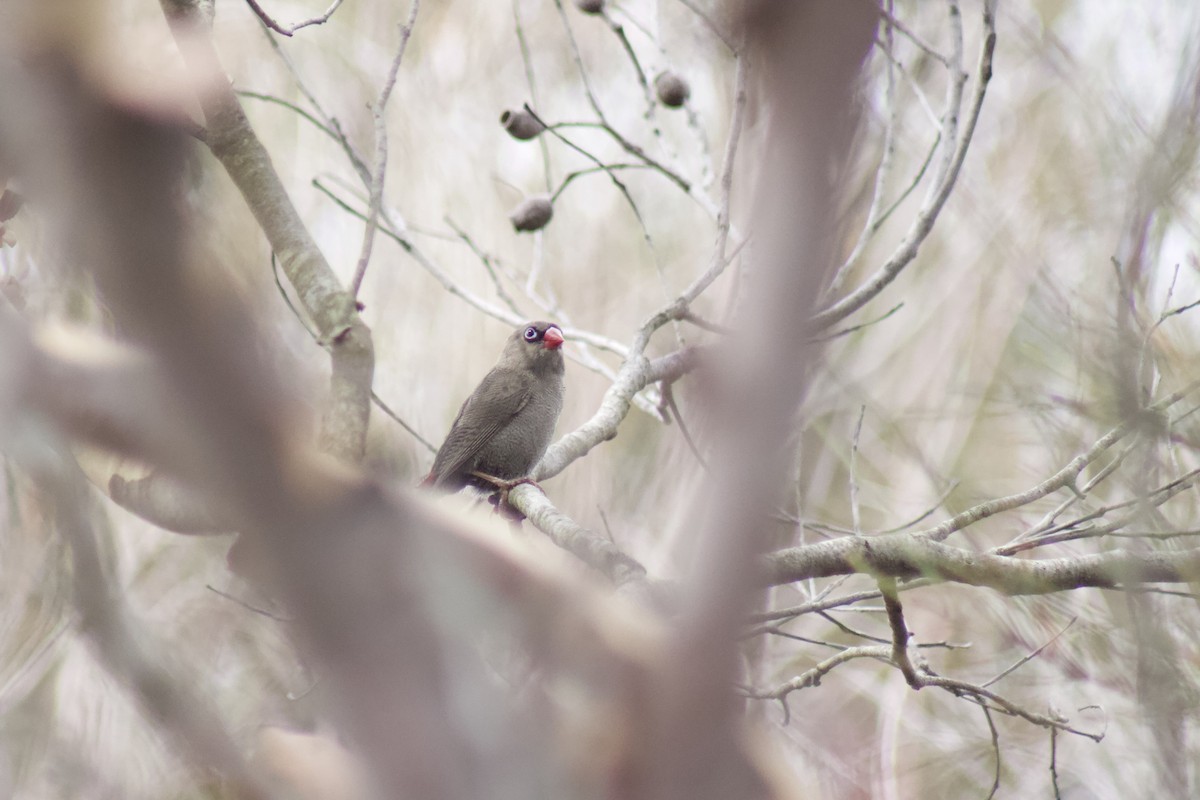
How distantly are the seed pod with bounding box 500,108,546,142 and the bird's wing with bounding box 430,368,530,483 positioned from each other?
1753 mm

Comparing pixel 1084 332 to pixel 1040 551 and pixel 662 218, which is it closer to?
pixel 1040 551

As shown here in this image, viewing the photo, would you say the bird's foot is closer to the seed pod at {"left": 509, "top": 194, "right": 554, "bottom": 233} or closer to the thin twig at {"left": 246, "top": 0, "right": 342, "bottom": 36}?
the seed pod at {"left": 509, "top": 194, "right": 554, "bottom": 233}

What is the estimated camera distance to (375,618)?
82 cm

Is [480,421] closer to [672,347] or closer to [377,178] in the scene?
[672,347]

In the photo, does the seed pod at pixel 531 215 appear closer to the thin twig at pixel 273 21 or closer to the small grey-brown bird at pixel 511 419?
the small grey-brown bird at pixel 511 419

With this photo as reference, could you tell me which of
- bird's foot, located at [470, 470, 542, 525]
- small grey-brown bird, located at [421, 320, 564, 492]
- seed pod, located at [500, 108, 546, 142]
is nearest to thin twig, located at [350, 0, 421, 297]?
seed pod, located at [500, 108, 546, 142]

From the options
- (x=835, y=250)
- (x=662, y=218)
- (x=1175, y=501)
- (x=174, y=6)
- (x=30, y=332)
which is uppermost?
(x=662, y=218)

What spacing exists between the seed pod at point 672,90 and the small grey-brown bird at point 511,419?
1.55 metres

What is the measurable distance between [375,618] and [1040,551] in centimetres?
456

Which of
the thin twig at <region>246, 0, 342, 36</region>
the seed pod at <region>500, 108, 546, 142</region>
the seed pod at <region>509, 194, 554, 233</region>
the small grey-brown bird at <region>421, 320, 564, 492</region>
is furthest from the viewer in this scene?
the small grey-brown bird at <region>421, 320, 564, 492</region>

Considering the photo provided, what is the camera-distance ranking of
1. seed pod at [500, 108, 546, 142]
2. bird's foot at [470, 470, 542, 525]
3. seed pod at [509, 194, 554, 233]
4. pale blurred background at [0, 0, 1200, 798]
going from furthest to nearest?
seed pod at [509, 194, 554, 233] → seed pod at [500, 108, 546, 142] → bird's foot at [470, 470, 542, 525] → pale blurred background at [0, 0, 1200, 798]

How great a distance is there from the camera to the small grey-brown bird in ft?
18.6

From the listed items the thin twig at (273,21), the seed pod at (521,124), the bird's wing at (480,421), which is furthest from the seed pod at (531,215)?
the bird's wing at (480,421)

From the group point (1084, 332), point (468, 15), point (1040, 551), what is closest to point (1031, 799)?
point (1040, 551)
